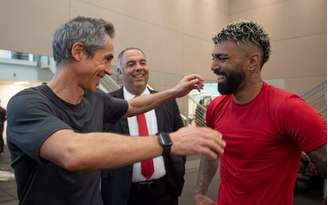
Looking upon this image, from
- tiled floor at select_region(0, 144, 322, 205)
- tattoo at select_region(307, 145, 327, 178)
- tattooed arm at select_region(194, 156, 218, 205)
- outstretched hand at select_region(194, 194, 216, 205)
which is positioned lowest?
tiled floor at select_region(0, 144, 322, 205)

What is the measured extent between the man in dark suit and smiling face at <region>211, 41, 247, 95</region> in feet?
2.05

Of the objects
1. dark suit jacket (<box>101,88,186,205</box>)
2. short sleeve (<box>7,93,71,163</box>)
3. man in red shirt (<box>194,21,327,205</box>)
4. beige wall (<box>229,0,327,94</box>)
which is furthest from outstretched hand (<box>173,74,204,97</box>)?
beige wall (<box>229,0,327,94</box>)

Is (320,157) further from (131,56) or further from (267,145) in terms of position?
(131,56)

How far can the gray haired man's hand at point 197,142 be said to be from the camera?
0.89 metres

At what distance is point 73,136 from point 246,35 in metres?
1.09

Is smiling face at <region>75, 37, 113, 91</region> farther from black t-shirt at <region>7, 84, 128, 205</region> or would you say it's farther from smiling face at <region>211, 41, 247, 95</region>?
smiling face at <region>211, 41, 247, 95</region>

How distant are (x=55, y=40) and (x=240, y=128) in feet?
3.14

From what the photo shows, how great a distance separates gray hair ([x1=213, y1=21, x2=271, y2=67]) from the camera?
1.59 meters

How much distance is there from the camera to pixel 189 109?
740 cm

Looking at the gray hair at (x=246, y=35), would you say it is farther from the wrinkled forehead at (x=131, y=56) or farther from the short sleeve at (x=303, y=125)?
the wrinkled forehead at (x=131, y=56)

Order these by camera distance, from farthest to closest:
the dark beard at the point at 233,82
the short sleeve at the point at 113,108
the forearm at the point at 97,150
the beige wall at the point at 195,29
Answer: the beige wall at the point at 195,29, the short sleeve at the point at 113,108, the dark beard at the point at 233,82, the forearm at the point at 97,150

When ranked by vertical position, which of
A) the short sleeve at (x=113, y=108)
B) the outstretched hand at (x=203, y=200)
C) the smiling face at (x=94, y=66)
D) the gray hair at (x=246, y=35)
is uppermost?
the gray hair at (x=246, y=35)

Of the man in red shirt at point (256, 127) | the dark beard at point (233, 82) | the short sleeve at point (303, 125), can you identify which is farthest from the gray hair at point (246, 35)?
the short sleeve at point (303, 125)

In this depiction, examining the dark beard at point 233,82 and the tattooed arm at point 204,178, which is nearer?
the dark beard at point 233,82
